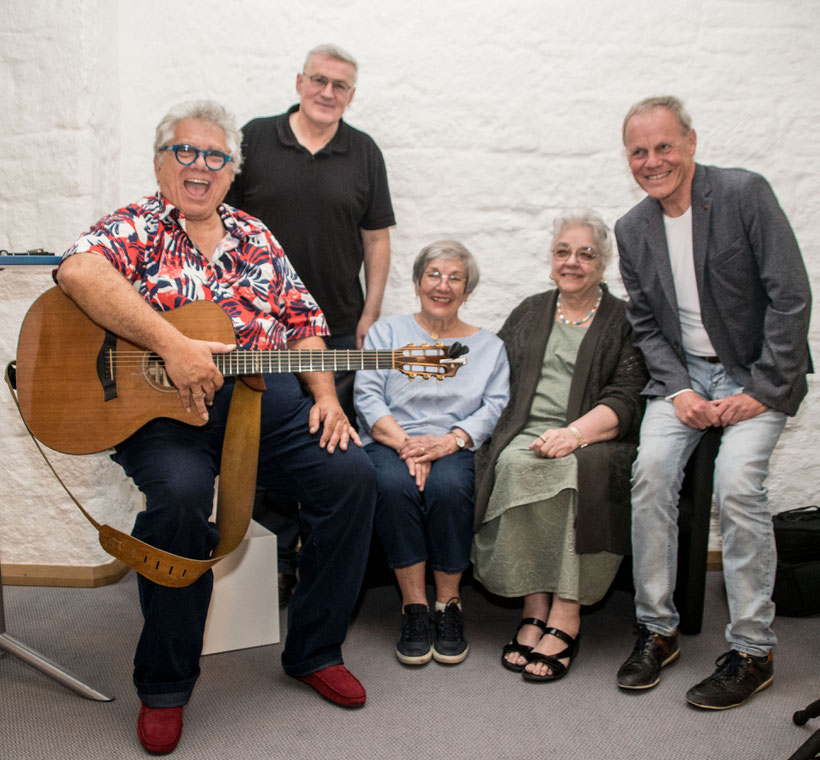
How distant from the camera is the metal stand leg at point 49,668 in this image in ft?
7.14

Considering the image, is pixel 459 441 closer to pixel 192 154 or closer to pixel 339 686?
pixel 339 686

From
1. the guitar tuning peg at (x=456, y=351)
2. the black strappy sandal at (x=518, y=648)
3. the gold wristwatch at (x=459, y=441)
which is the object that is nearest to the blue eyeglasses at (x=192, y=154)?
the guitar tuning peg at (x=456, y=351)

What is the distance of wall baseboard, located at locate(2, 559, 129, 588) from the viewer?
3.00 m

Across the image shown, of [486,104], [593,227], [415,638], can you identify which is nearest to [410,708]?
[415,638]

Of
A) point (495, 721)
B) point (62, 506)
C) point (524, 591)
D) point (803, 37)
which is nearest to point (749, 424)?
point (524, 591)

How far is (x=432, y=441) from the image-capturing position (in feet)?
8.45

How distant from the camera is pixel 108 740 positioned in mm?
1991

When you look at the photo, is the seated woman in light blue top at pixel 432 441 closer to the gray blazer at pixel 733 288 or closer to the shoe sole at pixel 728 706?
the gray blazer at pixel 733 288

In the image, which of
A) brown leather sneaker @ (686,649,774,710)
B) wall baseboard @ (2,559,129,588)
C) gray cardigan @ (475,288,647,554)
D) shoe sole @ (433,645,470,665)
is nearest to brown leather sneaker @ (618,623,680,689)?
brown leather sneaker @ (686,649,774,710)

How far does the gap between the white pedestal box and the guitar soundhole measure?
0.66 meters

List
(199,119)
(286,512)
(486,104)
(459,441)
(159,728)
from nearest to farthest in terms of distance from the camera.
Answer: (159,728) → (199,119) → (459,441) → (286,512) → (486,104)

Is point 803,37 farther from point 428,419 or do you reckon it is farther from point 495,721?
point 495,721

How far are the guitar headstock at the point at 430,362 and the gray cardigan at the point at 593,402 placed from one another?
1.23 feet

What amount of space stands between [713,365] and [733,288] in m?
0.24
